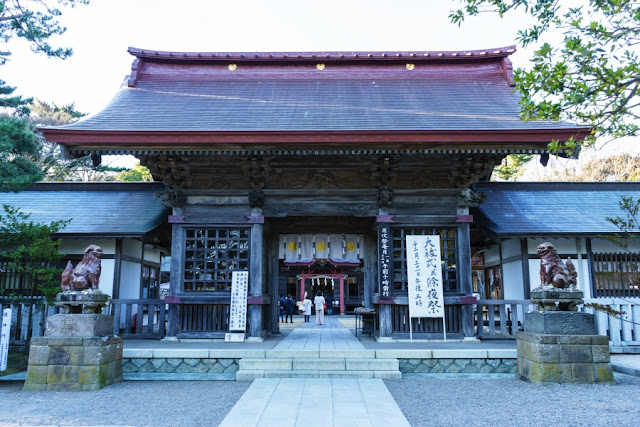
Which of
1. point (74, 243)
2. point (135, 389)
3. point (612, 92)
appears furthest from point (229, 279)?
point (612, 92)

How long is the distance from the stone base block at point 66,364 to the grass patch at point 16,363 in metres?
1.38

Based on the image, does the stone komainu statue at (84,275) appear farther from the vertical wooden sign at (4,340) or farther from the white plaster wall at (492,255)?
the white plaster wall at (492,255)

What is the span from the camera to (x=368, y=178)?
9.66 meters

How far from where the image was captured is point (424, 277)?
905cm

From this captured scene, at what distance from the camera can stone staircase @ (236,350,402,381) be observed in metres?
7.01

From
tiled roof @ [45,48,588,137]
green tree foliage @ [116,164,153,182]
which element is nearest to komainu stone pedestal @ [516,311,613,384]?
tiled roof @ [45,48,588,137]

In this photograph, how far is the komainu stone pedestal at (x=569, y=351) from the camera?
6293mm

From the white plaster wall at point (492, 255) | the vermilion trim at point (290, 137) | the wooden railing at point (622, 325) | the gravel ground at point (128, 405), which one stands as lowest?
the gravel ground at point (128, 405)

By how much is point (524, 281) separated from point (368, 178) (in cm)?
447

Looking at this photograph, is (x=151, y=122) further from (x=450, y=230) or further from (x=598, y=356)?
(x=598, y=356)

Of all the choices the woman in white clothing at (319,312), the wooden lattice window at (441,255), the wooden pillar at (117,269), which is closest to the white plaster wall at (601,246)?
the wooden lattice window at (441,255)

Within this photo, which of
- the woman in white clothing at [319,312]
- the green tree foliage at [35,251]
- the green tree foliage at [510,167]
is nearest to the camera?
the green tree foliage at [35,251]

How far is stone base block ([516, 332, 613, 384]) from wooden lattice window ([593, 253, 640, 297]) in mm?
4849

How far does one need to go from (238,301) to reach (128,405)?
3.74m
